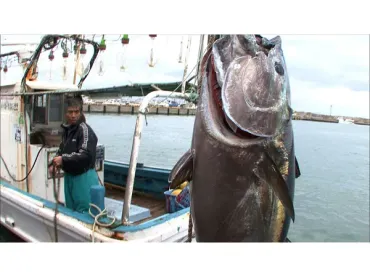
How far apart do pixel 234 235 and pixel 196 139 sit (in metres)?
0.50

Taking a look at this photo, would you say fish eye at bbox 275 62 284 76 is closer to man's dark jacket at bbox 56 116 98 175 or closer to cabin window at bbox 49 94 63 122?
man's dark jacket at bbox 56 116 98 175

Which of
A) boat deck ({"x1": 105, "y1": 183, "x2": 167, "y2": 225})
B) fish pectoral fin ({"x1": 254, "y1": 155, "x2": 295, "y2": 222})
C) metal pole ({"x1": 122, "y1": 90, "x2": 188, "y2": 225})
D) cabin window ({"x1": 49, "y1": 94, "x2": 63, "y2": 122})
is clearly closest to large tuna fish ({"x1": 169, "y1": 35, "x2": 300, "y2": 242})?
fish pectoral fin ({"x1": 254, "y1": 155, "x2": 295, "y2": 222})

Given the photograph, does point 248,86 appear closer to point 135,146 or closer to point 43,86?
point 135,146

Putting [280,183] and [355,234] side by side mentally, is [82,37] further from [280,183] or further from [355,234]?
[355,234]

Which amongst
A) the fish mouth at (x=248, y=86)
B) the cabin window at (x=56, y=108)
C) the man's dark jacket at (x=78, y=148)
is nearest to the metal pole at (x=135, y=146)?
the man's dark jacket at (x=78, y=148)

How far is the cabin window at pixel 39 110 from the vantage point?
4707 millimetres

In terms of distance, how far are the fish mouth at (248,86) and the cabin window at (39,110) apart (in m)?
3.81

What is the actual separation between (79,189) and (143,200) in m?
2.14

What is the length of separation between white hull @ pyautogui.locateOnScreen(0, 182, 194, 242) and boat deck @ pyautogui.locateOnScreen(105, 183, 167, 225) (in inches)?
55.8

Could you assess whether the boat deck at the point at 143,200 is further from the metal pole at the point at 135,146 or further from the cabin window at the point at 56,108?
the metal pole at the point at 135,146

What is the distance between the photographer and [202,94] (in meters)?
1.52

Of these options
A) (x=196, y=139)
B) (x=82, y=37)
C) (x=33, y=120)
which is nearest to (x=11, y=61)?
(x=33, y=120)
